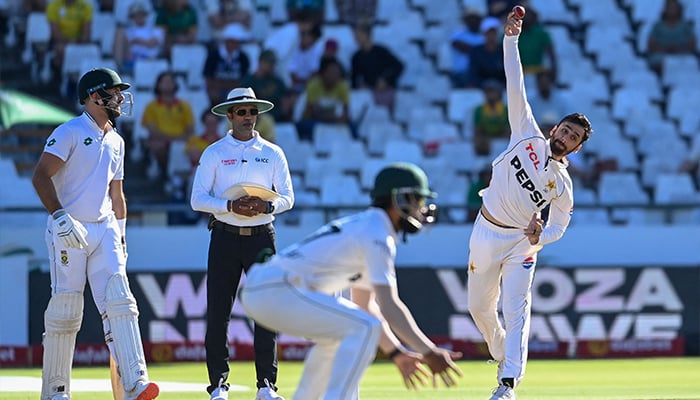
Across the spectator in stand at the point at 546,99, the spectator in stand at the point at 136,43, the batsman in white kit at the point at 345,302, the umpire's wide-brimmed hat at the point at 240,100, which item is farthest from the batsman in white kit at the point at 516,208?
the spectator in stand at the point at 136,43

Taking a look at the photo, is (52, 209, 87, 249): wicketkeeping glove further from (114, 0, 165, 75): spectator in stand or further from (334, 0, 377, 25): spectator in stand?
(334, 0, 377, 25): spectator in stand

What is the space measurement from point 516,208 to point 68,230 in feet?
9.57

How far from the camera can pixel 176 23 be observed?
59.1ft

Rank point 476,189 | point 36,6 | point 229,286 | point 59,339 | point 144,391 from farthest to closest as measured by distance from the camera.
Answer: point 36,6 → point 476,189 → point 229,286 → point 59,339 → point 144,391

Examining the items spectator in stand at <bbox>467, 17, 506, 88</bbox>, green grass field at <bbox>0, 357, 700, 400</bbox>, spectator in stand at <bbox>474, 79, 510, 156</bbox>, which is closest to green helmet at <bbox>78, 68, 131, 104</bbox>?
green grass field at <bbox>0, 357, 700, 400</bbox>

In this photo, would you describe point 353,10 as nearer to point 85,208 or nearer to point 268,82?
point 268,82

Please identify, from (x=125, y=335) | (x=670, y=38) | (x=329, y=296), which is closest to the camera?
(x=329, y=296)

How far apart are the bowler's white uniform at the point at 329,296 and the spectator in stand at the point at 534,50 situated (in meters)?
11.2

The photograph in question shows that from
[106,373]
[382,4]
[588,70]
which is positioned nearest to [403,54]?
[382,4]

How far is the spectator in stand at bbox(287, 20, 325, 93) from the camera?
698 inches

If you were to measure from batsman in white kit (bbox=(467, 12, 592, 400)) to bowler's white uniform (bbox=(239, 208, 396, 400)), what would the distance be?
2.35 m

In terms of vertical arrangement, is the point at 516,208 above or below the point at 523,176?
below

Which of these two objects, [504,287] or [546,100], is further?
[546,100]

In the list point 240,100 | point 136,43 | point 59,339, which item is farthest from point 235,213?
point 136,43
